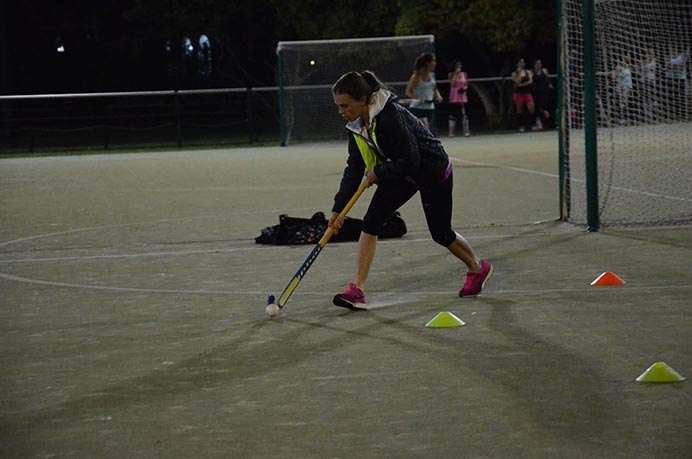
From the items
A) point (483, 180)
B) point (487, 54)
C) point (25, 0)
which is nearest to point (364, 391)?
point (483, 180)

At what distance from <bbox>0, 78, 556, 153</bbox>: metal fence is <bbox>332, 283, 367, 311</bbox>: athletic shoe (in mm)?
23591

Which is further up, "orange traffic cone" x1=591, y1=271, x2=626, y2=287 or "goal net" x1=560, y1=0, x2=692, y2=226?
"goal net" x1=560, y1=0, x2=692, y2=226

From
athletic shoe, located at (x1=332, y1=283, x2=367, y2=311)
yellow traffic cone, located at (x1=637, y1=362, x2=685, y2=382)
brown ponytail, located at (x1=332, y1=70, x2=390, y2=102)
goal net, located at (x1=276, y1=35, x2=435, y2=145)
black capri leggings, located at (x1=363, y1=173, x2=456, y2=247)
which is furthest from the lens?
goal net, located at (x1=276, y1=35, x2=435, y2=145)

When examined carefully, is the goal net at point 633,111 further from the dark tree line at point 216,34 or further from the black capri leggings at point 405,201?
the dark tree line at point 216,34

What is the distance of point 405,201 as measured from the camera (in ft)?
26.4

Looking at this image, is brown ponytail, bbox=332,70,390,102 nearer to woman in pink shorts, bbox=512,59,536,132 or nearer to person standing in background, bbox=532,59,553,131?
woman in pink shorts, bbox=512,59,536,132

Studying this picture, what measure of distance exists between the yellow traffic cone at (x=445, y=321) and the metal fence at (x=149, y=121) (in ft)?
79.8

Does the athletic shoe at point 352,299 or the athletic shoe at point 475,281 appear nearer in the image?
the athletic shoe at point 352,299

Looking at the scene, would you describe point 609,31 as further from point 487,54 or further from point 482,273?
point 487,54

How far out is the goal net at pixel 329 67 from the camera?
27.8 meters

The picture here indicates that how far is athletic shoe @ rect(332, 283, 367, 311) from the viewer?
7.84 metres

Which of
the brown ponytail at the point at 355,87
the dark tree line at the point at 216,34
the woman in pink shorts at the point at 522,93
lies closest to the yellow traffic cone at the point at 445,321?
the brown ponytail at the point at 355,87

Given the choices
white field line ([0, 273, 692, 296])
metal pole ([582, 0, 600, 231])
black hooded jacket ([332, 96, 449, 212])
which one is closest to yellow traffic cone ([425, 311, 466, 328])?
white field line ([0, 273, 692, 296])

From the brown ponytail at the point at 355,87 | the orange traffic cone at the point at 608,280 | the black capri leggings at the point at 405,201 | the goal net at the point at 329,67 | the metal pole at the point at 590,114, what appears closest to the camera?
the brown ponytail at the point at 355,87
